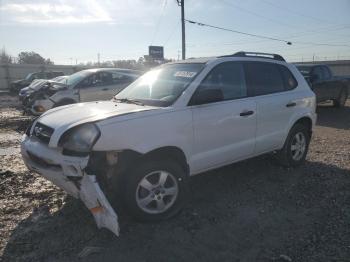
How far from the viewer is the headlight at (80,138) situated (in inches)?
146

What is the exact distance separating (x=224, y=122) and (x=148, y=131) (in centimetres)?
121

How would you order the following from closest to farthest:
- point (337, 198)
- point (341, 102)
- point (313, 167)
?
point (337, 198)
point (313, 167)
point (341, 102)

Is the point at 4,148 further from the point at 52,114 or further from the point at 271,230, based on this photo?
the point at 271,230

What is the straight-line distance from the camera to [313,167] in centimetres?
634

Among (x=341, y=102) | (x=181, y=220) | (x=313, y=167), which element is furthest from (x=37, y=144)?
(x=341, y=102)

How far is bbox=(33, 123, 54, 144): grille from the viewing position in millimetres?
4060

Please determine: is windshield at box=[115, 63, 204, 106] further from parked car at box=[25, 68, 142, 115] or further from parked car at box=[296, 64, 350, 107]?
parked car at box=[296, 64, 350, 107]

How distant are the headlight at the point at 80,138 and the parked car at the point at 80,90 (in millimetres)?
7327

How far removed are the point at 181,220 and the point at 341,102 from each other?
12.8 metres

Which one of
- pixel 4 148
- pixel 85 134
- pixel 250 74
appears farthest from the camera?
pixel 4 148

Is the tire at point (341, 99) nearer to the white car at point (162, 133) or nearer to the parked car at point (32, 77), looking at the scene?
the white car at point (162, 133)

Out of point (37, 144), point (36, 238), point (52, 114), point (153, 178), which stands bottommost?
point (36, 238)

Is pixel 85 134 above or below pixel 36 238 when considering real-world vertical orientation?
above

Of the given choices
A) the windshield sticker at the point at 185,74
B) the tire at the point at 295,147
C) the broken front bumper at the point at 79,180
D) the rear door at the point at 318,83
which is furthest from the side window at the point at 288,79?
the rear door at the point at 318,83
